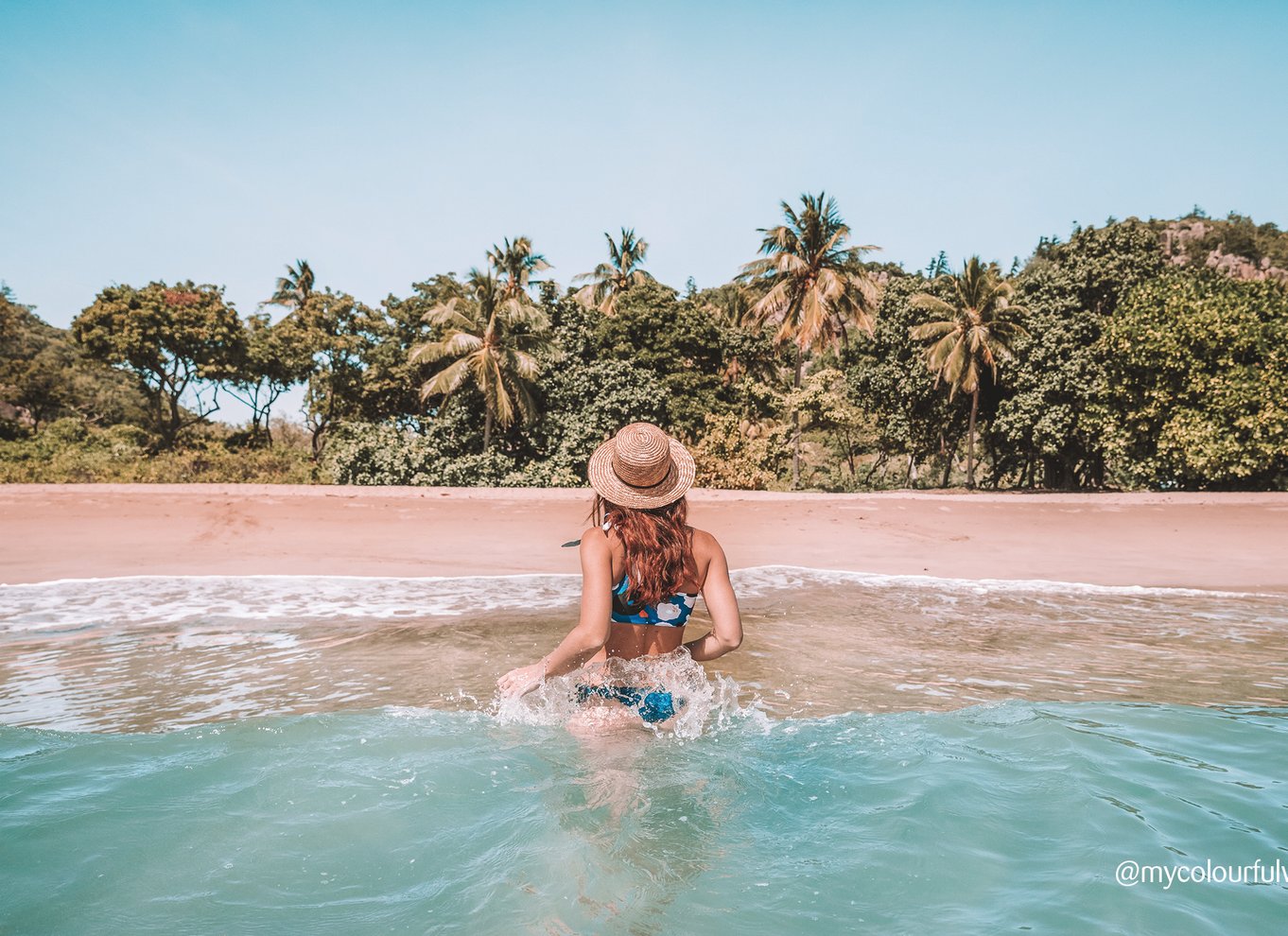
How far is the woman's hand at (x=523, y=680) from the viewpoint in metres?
3.50

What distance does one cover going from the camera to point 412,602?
9344 millimetres

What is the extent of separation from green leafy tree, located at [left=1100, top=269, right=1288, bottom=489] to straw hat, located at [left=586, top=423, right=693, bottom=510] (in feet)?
74.2

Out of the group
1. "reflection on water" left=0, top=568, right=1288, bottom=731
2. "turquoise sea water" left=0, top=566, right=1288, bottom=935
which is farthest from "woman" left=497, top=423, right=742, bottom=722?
"reflection on water" left=0, top=568, right=1288, bottom=731

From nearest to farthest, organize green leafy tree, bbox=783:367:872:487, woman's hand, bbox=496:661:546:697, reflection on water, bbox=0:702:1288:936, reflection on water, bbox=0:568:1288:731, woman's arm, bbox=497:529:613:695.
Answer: reflection on water, bbox=0:702:1288:936
woman's arm, bbox=497:529:613:695
woman's hand, bbox=496:661:546:697
reflection on water, bbox=0:568:1288:731
green leafy tree, bbox=783:367:872:487

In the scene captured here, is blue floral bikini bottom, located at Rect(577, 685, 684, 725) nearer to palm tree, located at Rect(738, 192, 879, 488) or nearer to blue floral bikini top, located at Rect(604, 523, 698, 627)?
blue floral bikini top, located at Rect(604, 523, 698, 627)

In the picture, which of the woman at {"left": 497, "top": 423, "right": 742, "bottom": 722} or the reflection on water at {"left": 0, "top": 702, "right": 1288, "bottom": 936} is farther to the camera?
the woman at {"left": 497, "top": 423, "right": 742, "bottom": 722}

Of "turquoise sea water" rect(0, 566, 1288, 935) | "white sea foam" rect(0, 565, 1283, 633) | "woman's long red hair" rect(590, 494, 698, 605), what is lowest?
"white sea foam" rect(0, 565, 1283, 633)

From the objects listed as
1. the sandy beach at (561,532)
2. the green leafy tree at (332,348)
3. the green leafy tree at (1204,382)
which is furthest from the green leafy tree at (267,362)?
the green leafy tree at (1204,382)

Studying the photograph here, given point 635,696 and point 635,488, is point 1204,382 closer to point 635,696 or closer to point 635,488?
point 635,696

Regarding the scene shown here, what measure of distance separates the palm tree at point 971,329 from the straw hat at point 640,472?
26799 mm

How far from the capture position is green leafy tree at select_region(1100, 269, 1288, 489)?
66.4 feet

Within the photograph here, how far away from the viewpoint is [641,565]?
3246 millimetres

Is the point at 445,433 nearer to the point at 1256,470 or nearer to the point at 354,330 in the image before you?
the point at 354,330

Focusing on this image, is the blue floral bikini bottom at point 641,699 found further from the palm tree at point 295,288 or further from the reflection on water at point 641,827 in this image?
the palm tree at point 295,288
